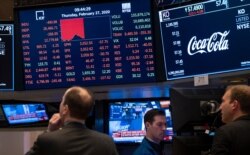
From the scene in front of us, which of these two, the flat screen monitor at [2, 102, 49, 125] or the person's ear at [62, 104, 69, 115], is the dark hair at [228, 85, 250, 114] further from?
the flat screen monitor at [2, 102, 49, 125]

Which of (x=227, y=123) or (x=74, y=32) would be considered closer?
(x=227, y=123)

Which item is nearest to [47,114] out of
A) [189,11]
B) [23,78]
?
[23,78]

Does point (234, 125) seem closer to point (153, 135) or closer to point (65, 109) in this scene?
point (65, 109)

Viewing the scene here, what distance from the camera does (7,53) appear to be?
4242 mm

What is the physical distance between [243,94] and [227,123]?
8.1 inches

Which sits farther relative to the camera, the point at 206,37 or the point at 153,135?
the point at 153,135

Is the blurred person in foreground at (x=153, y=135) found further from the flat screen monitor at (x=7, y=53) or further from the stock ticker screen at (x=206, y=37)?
the flat screen monitor at (x=7, y=53)

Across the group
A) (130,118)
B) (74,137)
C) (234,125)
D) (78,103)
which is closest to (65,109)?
(78,103)

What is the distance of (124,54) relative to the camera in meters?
3.92

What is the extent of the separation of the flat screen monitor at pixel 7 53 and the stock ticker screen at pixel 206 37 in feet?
4.72

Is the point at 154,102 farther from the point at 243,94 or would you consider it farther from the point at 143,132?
the point at 243,94

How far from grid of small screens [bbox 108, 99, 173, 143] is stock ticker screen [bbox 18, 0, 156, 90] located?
91cm

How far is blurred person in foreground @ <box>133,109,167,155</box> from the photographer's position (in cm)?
375

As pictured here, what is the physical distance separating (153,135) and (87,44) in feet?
3.20
